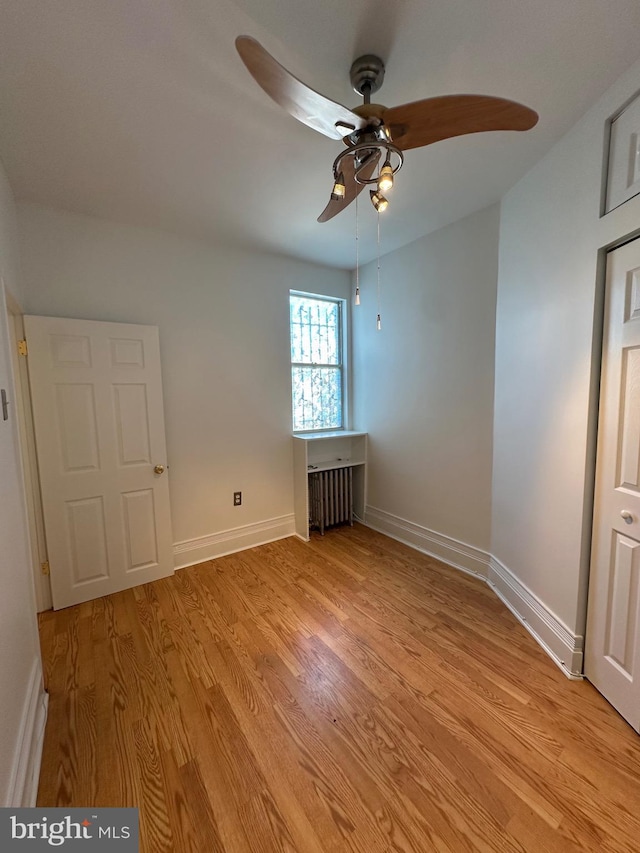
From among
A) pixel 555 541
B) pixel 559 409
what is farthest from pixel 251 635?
pixel 559 409

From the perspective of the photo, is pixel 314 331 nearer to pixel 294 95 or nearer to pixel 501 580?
pixel 294 95

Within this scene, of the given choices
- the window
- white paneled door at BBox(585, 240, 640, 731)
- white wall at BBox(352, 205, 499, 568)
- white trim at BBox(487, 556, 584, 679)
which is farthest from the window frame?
white paneled door at BBox(585, 240, 640, 731)

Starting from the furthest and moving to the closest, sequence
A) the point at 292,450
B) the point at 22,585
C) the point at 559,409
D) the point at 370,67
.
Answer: the point at 292,450
the point at 559,409
the point at 22,585
the point at 370,67

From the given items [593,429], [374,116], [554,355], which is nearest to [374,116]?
[374,116]

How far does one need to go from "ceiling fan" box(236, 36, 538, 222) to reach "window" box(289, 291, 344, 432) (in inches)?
83.6

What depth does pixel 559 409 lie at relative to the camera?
1812 millimetres

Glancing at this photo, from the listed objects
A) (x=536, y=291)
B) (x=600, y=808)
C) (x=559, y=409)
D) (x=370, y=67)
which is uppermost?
(x=370, y=67)

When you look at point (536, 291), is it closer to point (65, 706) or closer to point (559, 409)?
point (559, 409)

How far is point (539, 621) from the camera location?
1.95 m

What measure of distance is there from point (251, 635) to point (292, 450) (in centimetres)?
173

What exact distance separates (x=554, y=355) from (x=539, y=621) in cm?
151

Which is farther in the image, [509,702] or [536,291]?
[536,291]

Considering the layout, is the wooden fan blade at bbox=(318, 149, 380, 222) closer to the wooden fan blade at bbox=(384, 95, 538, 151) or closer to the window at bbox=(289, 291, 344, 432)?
the wooden fan blade at bbox=(384, 95, 538, 151)

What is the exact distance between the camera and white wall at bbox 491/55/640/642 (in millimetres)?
1587
